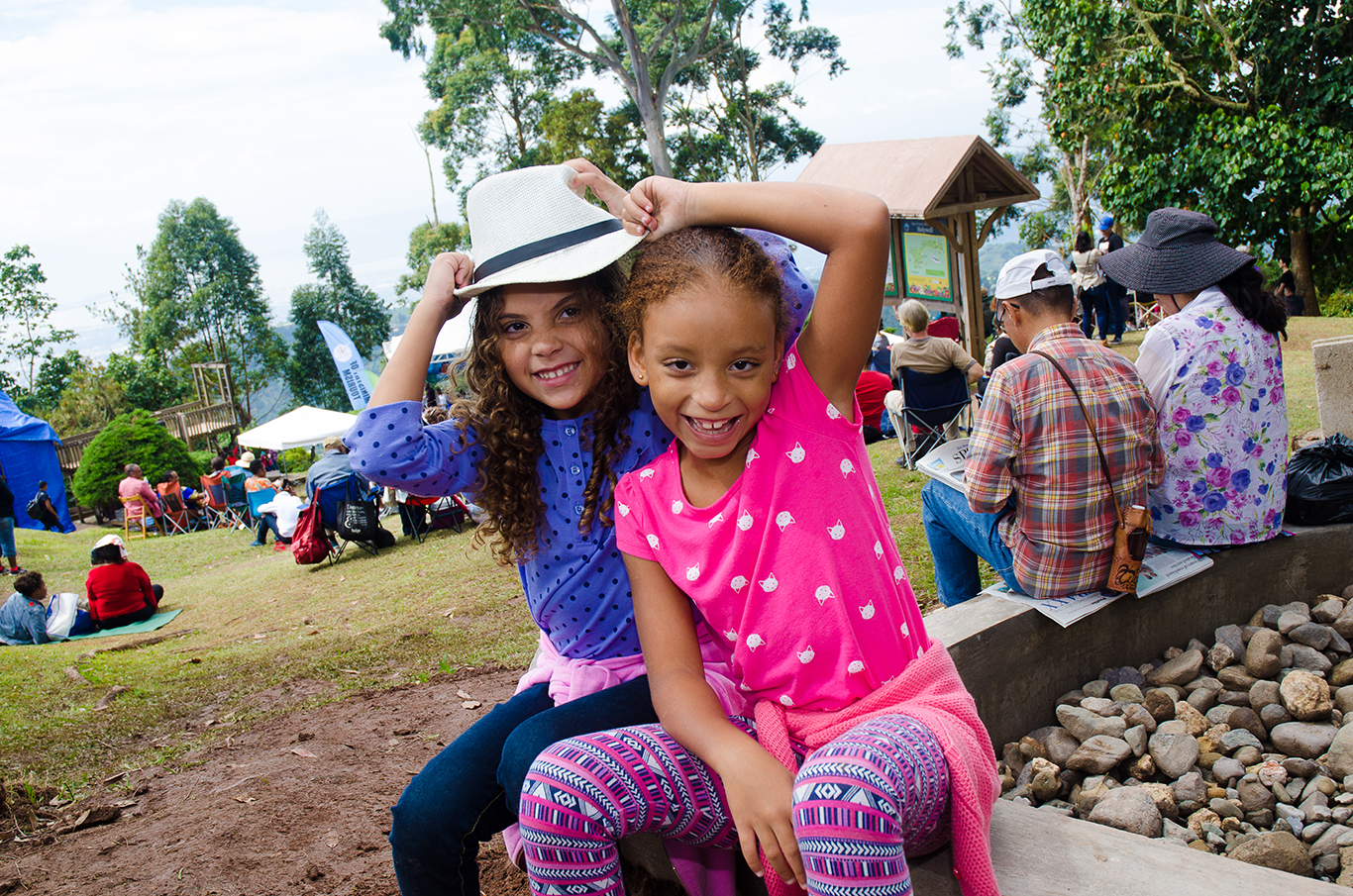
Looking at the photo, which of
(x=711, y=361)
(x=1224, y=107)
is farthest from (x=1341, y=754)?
(x=1224, y=107)

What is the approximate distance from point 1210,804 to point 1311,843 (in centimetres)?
25

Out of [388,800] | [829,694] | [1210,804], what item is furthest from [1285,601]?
[388,800]

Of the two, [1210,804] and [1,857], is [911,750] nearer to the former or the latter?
[1210,804]

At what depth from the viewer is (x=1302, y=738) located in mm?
2566

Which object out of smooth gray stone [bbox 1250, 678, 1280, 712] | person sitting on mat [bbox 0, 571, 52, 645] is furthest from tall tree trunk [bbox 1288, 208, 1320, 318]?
person sitting on mat [bbox 0, 571, 52, 645]

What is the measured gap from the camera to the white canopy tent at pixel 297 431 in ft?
66.4

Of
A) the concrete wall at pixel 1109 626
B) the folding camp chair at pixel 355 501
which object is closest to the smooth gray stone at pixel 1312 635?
the concrete wall at pixel 1109 626

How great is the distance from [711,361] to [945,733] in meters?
0.78

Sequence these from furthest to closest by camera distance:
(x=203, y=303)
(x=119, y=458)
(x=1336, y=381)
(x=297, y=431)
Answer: (x=203, y=303), (x=119, y=458), (x=297, y=431), (x=1336, y=381)

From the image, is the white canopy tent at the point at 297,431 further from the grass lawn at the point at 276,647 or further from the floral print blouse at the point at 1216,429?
the floral print blouse at the point at 1216,429

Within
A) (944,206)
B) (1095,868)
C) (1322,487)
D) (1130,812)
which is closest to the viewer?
(1095,868)

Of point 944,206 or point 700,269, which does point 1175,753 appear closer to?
point 700,269

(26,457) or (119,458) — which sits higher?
(26,457)

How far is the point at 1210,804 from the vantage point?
236 centimetres
